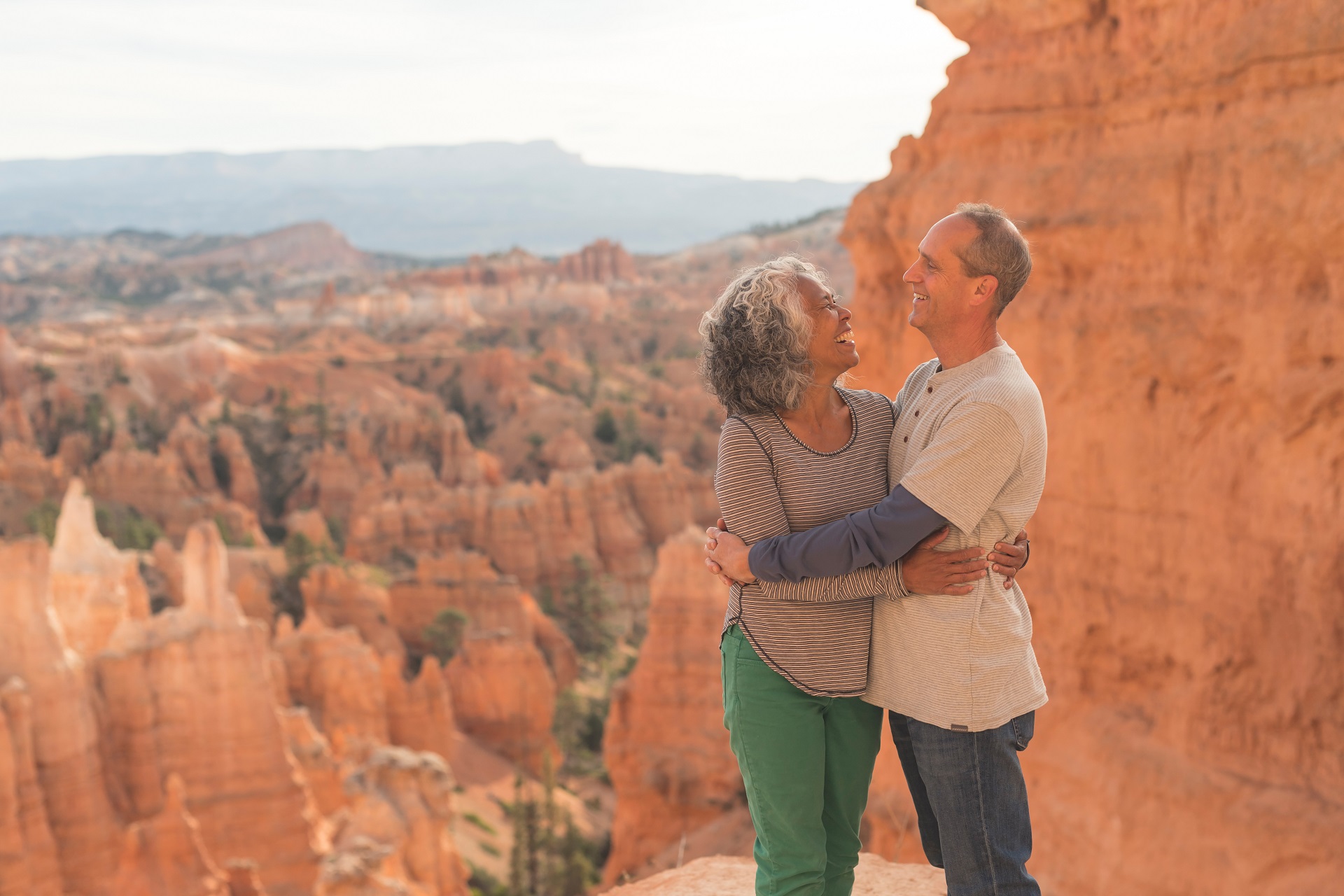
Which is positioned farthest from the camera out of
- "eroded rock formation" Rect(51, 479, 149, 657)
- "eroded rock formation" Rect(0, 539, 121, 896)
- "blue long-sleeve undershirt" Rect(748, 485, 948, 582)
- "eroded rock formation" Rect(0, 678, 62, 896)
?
"eroded rock formation" Rect(51, 479, 149, 657)

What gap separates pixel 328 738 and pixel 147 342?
4067 cm

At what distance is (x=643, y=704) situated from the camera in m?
13.2

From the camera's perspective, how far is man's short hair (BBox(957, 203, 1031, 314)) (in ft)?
7.08

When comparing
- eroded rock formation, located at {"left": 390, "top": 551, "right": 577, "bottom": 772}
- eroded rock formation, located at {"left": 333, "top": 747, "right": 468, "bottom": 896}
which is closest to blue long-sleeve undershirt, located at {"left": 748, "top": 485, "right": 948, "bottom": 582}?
eroded rock formation, located at {"left": 333, "top": 747, "right": 468, "bottom": 896}

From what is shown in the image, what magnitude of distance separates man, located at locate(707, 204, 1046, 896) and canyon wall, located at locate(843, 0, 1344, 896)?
2630 mm

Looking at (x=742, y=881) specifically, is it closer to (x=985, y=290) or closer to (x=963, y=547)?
(x=963, y=547)

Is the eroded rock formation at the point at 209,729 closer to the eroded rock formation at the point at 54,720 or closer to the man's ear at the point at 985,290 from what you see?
the eroded rock formation at the point at 54,720

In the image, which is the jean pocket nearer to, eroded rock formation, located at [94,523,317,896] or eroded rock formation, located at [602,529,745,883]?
eroded rock formation, located at [602,529,745,883]

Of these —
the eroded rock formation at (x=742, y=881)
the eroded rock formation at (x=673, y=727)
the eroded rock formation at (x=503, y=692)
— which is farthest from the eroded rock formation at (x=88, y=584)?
→ the eroded rock formation at (x=742, y=881)

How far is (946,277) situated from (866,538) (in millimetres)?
557

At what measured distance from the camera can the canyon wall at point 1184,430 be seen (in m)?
4.30

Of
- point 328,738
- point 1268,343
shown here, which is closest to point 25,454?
point 328,738

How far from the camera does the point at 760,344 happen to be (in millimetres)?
2189

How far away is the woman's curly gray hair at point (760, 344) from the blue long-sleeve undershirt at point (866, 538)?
11.5 inches
